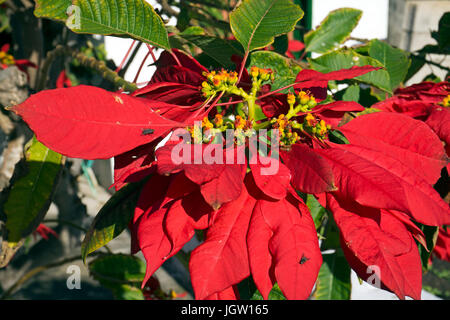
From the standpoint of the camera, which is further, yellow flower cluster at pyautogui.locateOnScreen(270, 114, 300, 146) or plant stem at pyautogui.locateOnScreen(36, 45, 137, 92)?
plant stem at pyautogui.locateOnScreen(36, 45, 137, 92)

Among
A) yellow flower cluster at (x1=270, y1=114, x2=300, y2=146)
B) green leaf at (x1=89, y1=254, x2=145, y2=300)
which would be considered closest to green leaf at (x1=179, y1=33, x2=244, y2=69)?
yellow flower cluster at (x1=270, y1=114, x2=300, y2=146)

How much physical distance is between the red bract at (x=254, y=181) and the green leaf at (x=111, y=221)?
0.06 meters

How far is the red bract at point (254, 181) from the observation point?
0.87 ft

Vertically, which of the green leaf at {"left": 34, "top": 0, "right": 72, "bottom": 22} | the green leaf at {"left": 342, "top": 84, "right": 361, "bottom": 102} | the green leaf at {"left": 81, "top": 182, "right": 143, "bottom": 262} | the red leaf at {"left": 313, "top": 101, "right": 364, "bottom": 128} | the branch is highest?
the green leaf at {"left": 34, "top": 0, "right": 72, "bottom": 22}

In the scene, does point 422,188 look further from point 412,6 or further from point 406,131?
point 412,6

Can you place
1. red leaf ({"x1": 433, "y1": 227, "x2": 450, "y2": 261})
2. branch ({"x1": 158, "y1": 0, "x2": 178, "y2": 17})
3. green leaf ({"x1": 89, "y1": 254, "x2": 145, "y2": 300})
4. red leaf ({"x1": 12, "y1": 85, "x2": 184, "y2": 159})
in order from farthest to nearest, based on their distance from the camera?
1. green leaf ({"x1": 89, "y1": 254, "x2": 145, "y2": 300})
2. branch ({"x1": 158, "y1": 0, "x2": 178, "y2": 17})
3. red leaf ({"x1": 433, "y1": 227, "x2": 450, "y2": 261})
4. red leaf ({"x1": 12, "y1": 85, "x2": 184, "y2": 159})

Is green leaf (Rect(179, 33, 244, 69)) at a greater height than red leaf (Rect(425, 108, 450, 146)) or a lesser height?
greater

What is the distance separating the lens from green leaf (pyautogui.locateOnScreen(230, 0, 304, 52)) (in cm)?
37

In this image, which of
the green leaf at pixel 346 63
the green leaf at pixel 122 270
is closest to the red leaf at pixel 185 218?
the green leaf at pixel 346 63

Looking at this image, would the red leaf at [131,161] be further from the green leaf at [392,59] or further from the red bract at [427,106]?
the green leaf at [392,59]

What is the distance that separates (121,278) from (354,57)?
0.71m

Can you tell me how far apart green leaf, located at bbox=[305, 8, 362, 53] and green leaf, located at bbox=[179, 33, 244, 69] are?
0.31m

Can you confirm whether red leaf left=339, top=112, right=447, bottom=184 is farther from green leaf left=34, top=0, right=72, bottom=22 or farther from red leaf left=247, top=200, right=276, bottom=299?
green leaf left=34, top=0, right=72, bottom=22

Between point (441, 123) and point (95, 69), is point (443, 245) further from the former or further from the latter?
point (95, 69)
